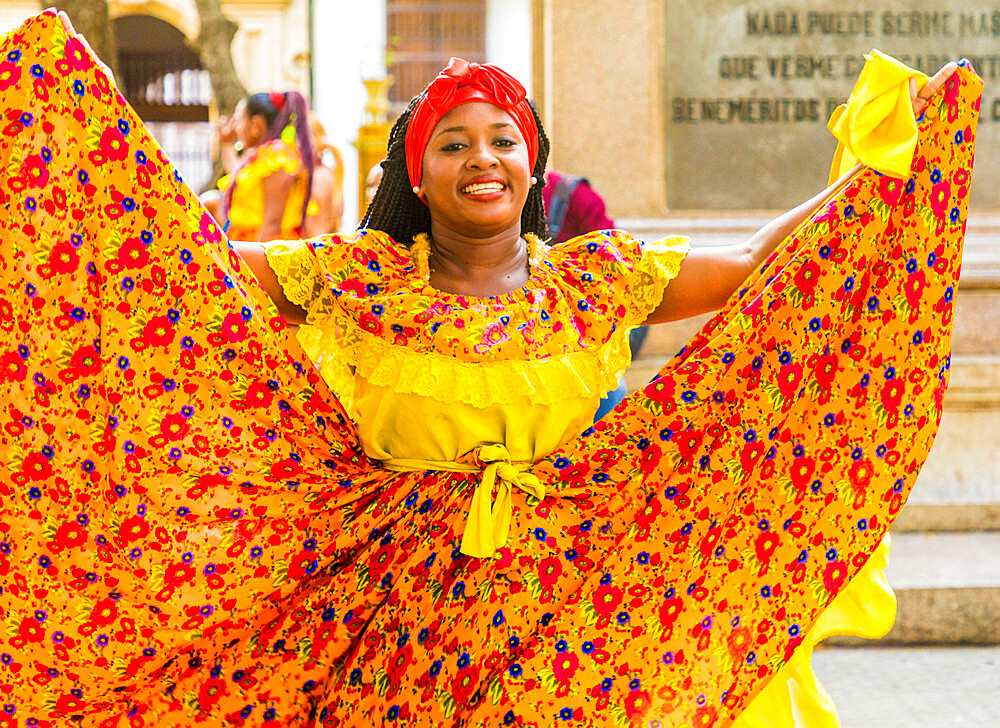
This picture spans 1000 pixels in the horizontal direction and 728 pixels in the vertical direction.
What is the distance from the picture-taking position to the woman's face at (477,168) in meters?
2.65

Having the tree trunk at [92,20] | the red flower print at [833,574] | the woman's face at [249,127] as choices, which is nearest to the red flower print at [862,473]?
the red flower print at [833,574]

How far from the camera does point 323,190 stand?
6355 millimetres

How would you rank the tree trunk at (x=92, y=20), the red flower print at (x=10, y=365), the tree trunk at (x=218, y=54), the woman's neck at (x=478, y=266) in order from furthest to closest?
1. the tree trunk at (x=218, y=54)
2. the tree trunk at (x=92, y=20)
3. the woman's neck at (x=478, y=266)
4. the red flower print at (x=10, y=365)

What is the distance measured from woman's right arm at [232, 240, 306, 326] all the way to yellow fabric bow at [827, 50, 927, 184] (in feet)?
4.01

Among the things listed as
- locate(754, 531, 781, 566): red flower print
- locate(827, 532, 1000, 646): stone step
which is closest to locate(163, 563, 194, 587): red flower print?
locate(754, 531, 781, 566): red flower print

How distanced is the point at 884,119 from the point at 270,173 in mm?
4042

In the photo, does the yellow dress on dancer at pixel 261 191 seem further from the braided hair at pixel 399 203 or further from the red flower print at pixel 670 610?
the red flower print at pixel 670 610

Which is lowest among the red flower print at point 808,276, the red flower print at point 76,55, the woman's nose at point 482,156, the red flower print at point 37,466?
the red flower print at point 37,466

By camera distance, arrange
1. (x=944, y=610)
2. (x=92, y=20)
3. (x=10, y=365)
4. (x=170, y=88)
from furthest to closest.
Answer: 1. (x=170, y=88)
2. (x=92, y=20)
3. (x=944, y=610)
4. (x=10, y=365)

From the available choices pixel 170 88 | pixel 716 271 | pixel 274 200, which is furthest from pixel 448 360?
pixel 170 88

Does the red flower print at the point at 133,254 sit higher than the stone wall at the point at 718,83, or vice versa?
the stone wall at the point at 718,83

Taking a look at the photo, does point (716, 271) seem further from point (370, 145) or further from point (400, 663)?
point (370, 145)

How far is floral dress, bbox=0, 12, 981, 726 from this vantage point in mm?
2545

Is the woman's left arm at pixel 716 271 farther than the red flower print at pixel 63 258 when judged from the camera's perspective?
Yes
